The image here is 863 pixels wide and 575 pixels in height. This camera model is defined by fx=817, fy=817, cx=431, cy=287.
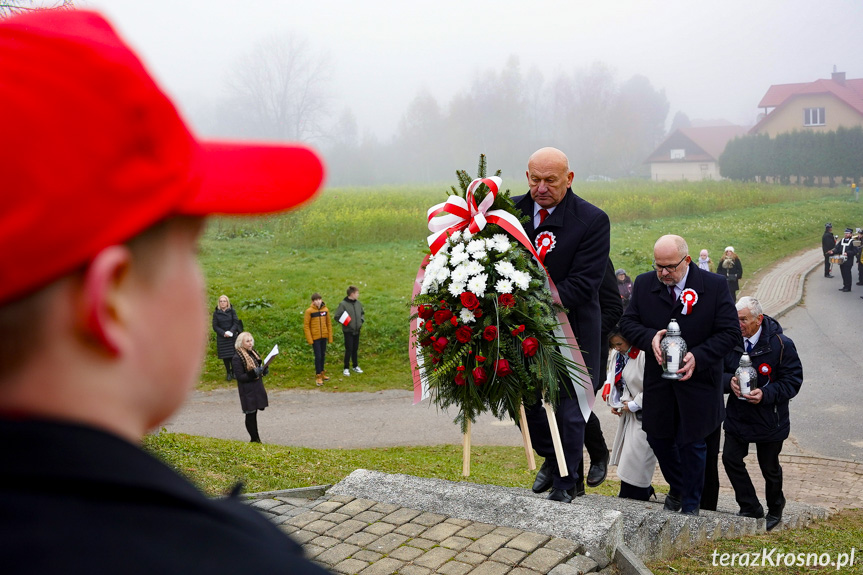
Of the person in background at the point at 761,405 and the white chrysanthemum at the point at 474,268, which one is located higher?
the white chrysanthemum at the point at 474,268

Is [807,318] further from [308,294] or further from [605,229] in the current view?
[605,229]

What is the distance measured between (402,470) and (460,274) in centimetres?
432

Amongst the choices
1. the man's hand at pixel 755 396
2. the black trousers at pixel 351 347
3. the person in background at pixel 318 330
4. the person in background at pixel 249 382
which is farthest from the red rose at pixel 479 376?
the black trousers at pixel 351 347

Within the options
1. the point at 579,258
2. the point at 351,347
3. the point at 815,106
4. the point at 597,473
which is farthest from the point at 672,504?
the point at 815,106

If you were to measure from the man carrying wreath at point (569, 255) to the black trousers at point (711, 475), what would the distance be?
1876mm

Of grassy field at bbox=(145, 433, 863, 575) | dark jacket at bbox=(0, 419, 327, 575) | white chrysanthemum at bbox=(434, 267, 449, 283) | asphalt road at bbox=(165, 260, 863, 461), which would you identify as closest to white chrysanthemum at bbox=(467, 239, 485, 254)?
white chrysanthemum at bbox=(434, 267, 449, 283)

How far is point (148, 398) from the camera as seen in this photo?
2.75 ft

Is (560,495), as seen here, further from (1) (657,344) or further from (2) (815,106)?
(2) (815,106)

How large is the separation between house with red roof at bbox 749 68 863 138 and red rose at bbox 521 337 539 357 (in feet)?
209

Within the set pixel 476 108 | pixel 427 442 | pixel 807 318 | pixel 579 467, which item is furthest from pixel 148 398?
pixel 476 108

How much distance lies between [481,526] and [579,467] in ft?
5.10

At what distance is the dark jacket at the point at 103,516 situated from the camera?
68 centimetres

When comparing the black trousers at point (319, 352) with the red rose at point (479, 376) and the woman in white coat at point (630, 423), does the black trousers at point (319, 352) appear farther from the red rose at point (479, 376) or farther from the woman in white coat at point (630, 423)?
the red rose at point (479, 376)

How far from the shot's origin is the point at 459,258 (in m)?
5.82
